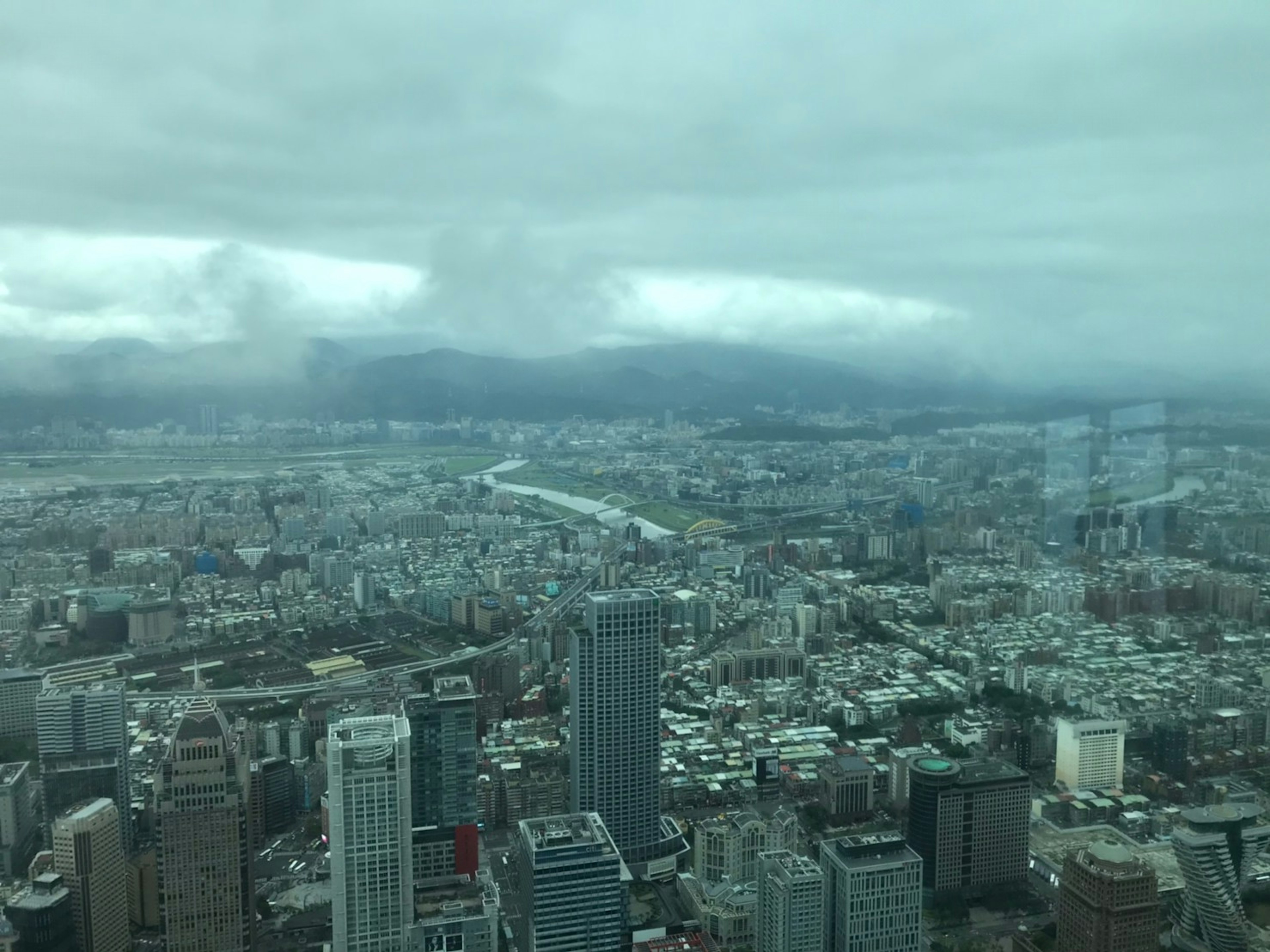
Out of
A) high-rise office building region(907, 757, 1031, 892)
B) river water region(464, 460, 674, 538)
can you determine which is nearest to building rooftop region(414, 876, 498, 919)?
high-rise office building region(907, 757, 1031, 892)

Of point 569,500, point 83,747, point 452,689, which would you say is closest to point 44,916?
point 83,747

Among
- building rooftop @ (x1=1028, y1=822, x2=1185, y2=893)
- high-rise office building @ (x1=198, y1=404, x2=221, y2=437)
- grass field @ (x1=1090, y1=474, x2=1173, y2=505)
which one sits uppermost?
high-rise office building @ (x1=198, y1=404, x2=221, y2=437)

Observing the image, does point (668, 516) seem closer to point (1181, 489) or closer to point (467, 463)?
point (467, 463)

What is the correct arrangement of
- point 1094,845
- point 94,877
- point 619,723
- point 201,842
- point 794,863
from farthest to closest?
1. point 619,723
2. point 1094,845
3. point 94,877
4. point 794,863
5. point 201,842

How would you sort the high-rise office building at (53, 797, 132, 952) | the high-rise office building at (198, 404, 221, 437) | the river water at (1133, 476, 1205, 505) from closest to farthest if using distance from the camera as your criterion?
the high-rise office building at (53, 797, 132, 952) → the river water at (1133, 476, 1205, 505) → the high-rise office building at (198, 404, 221, 437)

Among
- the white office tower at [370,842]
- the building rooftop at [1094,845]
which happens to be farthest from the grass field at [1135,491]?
the white office tower at [370,842]

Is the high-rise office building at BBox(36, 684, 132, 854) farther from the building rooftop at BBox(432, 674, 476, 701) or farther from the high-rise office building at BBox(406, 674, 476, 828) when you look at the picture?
the building rooftop at BBox(432, 674, 476, 701)

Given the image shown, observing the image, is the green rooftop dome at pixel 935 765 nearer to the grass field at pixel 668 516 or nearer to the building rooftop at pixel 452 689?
the building rooftop at pixel 452 689
